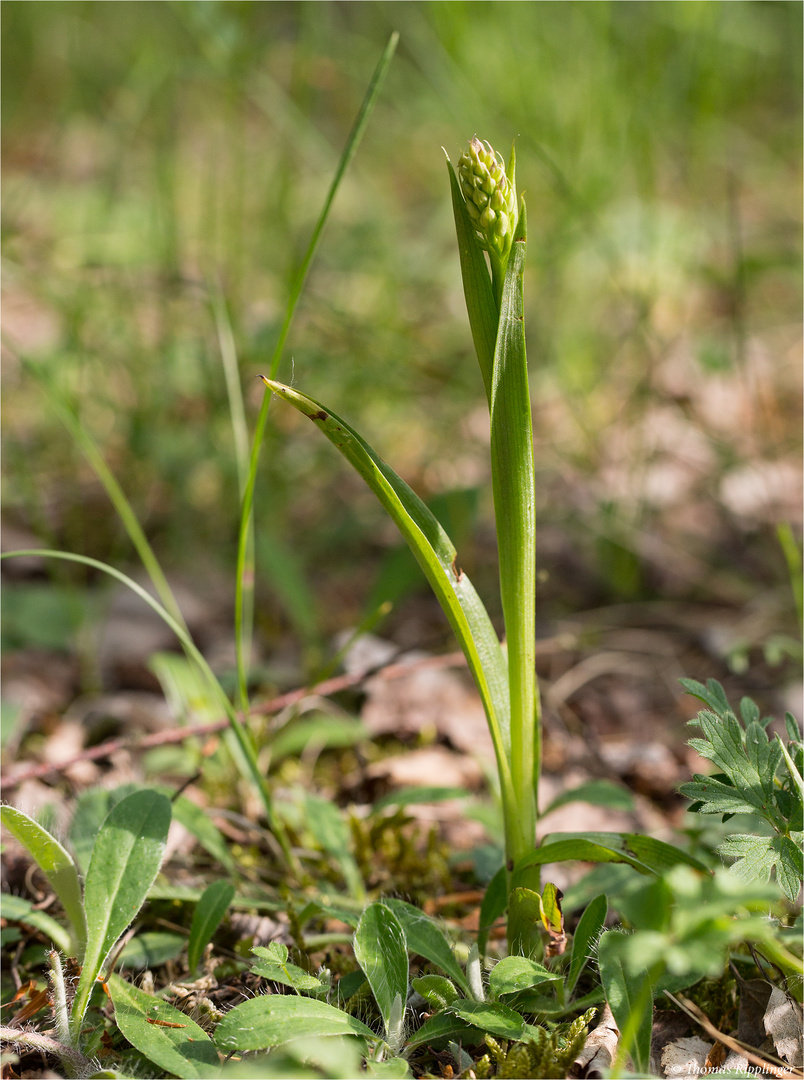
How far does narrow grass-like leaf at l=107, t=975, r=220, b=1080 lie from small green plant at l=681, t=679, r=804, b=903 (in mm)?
570

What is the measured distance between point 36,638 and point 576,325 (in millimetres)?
2275

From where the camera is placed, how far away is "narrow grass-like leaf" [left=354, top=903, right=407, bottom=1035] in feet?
2.74

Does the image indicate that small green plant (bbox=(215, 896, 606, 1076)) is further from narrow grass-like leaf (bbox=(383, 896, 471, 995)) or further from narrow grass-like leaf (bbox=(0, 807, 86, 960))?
narrow grass-like leaf (bbox=(0, 807, 86, 960))

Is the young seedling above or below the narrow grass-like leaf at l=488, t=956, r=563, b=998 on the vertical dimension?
above

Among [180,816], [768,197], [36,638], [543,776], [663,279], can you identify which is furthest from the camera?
[768,197]

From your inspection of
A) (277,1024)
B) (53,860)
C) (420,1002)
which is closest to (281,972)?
(277,1024)

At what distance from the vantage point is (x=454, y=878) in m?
1.31

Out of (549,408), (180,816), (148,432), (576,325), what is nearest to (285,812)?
(180,816)

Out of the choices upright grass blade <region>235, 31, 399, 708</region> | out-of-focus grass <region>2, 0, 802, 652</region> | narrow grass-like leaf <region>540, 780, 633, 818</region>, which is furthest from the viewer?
out-of-focus grass <region>2, 0, 802, 652</region>

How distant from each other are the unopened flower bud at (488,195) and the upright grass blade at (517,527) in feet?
0.05

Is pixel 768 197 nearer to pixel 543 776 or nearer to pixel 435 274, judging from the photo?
→ pixel 435 274

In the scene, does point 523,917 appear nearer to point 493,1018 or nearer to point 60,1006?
point 493,1018

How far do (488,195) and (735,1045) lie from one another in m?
0.95

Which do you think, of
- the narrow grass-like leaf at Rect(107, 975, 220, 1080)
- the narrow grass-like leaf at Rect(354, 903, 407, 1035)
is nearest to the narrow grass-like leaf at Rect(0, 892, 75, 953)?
the narrow grass-like leaf at Rect(107, 975, 220, 1080)
